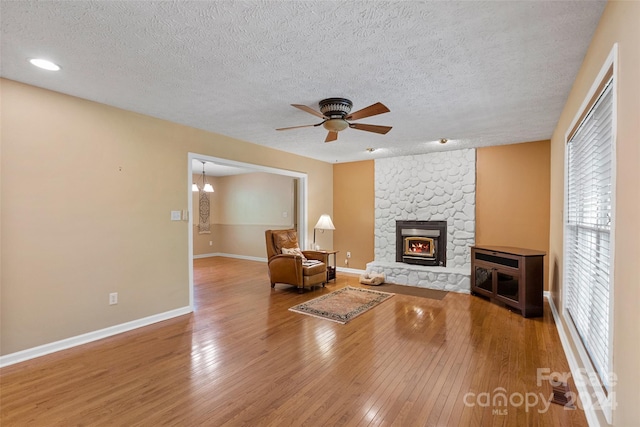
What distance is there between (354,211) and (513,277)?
341 centimetres

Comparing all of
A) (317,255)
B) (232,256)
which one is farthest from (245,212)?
(317,255)

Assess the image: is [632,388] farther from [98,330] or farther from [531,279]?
[98,330]

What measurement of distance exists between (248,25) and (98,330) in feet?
11.0

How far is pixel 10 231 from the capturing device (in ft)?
8.77

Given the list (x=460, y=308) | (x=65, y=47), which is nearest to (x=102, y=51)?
(x=65, y=47)

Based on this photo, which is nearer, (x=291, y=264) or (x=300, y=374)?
(x=300, y=374)

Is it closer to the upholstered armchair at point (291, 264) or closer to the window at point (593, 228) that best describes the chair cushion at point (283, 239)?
the upholstered armchair at point (291, 264)

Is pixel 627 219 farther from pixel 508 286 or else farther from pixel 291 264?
pixel 291 264

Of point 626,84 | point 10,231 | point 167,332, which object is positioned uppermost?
point 626,84

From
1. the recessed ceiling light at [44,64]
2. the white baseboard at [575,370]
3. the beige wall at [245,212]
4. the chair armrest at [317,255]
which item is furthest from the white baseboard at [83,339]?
the beige wall at [245,212]

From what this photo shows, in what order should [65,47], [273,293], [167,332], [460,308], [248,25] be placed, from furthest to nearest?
[273,293] < [460,308] < [167,332] < [65,47] < [248,25]

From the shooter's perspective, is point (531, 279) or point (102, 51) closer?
point (102, 51)

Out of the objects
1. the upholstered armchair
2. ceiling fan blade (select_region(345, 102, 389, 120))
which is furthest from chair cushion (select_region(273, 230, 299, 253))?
ceiling fan blade (select_region(345, 102, 389, 120))

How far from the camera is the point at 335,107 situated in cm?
301
